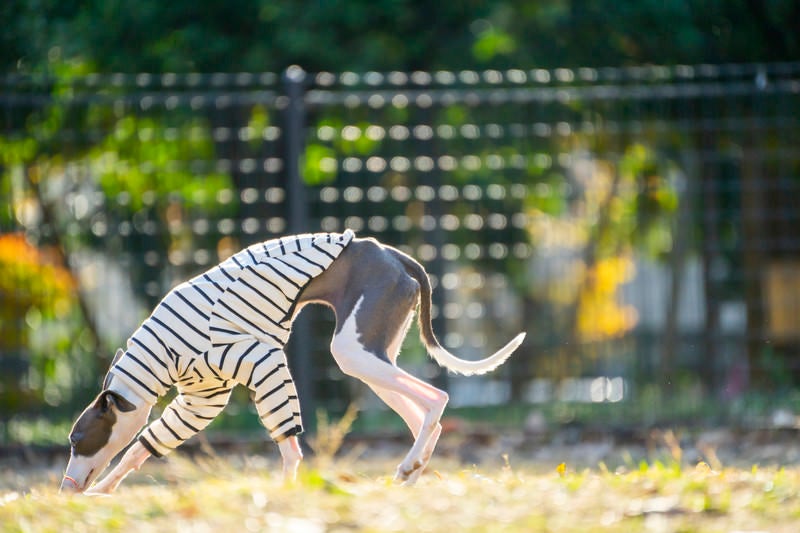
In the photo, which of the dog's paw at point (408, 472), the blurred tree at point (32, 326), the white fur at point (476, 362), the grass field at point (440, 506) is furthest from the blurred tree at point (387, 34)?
the grass field at point (440, 506)

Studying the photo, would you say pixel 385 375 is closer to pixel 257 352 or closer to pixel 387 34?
pixel 257 352

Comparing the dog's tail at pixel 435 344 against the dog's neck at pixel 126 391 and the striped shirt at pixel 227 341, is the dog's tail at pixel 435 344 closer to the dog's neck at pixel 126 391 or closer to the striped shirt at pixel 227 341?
the striped shirt at pixel 227 341

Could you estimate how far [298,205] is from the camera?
898 centimetres

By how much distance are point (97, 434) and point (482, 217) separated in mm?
4515

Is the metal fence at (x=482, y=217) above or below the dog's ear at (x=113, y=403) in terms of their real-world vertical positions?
above

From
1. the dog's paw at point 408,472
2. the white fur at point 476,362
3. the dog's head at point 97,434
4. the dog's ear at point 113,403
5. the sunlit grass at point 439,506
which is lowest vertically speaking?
the dog's paw at point 408,472

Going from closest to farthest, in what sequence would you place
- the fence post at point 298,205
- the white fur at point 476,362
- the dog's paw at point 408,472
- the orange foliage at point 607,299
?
the dog's paw at point 408,472, the white fur at point 476,362, the fence post at point 298,205, the orange foliage at point 607,299

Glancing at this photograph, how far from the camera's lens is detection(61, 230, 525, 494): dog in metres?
5.39

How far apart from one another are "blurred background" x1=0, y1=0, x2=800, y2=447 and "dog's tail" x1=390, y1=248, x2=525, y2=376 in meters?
3.02

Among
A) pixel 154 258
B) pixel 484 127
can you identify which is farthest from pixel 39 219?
pixel 484 127

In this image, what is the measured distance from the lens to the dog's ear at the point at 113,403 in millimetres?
5375

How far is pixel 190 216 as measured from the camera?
9.37 m

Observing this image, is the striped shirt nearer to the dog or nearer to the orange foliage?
the dog

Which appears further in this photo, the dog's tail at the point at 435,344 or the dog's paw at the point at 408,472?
the dog's tail at the point at 435,344
